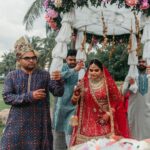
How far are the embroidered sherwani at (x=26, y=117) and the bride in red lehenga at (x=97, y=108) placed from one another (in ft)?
4.10

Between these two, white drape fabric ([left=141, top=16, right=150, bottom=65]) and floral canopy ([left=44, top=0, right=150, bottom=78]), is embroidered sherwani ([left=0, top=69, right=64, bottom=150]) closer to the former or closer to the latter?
floral canopy ([left=44, top=0, right=150, bottom=78])

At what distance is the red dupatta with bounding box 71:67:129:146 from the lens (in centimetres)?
643

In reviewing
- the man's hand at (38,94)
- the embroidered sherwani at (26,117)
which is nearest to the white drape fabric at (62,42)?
the embroidered sherwani at (26,117)

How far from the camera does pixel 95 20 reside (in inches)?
343

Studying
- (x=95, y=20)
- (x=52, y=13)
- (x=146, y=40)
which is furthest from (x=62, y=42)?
(x=95, y=20)

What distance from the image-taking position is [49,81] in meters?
5.35

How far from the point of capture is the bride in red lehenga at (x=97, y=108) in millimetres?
6434

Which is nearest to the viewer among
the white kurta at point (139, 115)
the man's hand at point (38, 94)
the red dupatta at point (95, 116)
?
the man's hand at point (38, 94)

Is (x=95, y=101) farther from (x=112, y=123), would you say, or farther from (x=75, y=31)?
(x=75, y=31)

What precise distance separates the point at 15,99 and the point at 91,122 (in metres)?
1.76

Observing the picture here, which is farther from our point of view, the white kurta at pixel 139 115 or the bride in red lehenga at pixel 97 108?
the white kurta at pixel 139 115

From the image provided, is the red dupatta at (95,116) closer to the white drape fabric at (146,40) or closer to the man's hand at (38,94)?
the white drape fabric at (146,40)

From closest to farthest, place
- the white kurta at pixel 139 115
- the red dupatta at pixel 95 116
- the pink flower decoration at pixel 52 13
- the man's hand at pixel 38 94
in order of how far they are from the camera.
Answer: the man's hand at pixel 38 94
the red dupatta at pixel 95 116
the pink flower decoration at pixel 52 13
the white kurta at pixel 139 115

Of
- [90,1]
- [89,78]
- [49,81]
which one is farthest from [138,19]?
[49,81]
